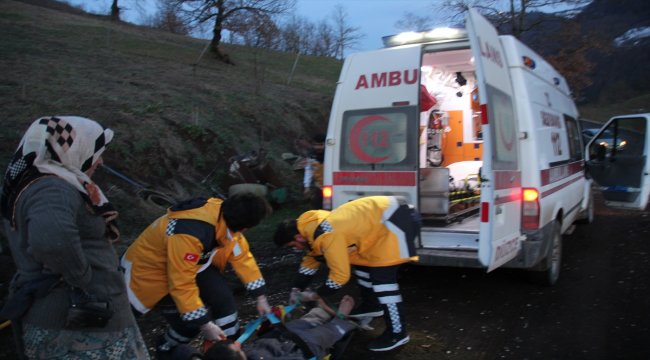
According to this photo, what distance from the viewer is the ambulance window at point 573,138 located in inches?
257

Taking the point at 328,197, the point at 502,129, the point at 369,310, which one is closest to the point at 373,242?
the point at 369,310

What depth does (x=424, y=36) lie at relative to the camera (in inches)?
207

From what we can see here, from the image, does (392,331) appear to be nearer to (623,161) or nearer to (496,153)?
(496,153)

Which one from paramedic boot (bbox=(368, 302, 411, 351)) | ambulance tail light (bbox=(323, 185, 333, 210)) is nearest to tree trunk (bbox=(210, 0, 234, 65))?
ambulance tail light (bbox=(323, 185, 333, 210))

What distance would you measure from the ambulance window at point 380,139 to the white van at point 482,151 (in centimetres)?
1

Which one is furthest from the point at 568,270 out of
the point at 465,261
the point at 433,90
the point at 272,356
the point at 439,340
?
the point at 272,356

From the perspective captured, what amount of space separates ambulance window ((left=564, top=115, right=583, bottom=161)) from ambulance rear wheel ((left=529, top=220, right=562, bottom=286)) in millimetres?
1451

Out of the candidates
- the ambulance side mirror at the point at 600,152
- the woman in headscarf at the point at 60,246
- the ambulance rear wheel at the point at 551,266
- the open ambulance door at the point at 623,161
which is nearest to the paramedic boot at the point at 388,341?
the ambulance rear wheel at the point at 551,266

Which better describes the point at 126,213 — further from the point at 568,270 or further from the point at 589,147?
the point at 589,147

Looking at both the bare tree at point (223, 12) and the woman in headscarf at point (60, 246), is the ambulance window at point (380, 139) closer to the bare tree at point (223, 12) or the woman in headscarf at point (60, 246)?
the woman in headscarf at point (60, 246)

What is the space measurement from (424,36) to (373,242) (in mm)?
2486

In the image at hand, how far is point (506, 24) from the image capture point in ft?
65.3

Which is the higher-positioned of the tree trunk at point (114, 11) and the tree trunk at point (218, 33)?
the tree trunk at point (114, 11)

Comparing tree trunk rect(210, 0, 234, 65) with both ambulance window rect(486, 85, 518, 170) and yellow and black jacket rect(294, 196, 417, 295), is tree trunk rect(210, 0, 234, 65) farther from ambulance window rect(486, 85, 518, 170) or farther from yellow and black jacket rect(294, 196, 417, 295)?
yellow and black jacket rect(294, 196, 417, 295)
